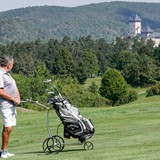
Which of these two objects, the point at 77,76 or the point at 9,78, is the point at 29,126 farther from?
the point at 77,76

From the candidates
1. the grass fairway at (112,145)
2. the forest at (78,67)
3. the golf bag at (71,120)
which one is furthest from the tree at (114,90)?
the golf bag at (71,120)

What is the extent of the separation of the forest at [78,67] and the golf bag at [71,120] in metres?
60.5

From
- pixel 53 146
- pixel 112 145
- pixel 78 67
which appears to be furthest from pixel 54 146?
pixel 78 67

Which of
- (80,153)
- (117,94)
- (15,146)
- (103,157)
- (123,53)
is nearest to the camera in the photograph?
(103,157)

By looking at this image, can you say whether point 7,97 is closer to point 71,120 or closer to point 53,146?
point 71,120

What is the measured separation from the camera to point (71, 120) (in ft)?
40.9

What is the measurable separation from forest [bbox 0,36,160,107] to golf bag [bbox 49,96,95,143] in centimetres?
6046

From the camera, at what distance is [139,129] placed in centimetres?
1747

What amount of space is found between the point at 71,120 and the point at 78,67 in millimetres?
114077

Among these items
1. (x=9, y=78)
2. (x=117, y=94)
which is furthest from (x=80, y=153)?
(x=117, y=94)

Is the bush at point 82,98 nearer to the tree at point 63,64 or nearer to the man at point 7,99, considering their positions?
the tree at point 63,64

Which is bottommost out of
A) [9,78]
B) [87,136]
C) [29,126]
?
[29,126]

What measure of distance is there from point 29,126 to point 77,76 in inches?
3851

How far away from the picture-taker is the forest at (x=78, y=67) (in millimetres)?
87325
